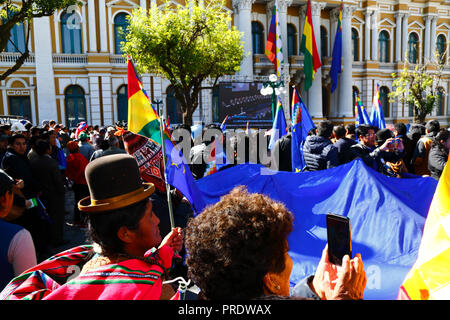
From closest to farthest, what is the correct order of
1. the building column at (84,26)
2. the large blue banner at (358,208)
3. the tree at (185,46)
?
the large blue banner at (358,208)
the tree at (185,46)
the building column at (84,26)

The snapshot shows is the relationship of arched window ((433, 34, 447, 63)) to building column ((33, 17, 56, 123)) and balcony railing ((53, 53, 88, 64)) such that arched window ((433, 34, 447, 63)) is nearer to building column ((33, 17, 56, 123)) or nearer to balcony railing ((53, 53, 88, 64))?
Result: balcony railing ((53, 53, 88, 64))

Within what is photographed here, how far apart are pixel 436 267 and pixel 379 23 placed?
3471 cm

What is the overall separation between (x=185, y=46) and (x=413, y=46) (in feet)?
85.2

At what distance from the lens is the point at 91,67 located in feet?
74.3

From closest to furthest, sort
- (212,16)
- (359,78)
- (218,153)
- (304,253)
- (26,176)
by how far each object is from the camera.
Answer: (304,253), (26,176), (218,153), (212,16), (359,78)

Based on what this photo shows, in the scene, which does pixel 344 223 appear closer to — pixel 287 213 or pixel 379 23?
pixel 287 213

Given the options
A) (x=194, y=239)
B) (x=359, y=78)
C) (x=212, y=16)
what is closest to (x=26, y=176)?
(x=194, y=239)

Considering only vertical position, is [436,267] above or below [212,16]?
below

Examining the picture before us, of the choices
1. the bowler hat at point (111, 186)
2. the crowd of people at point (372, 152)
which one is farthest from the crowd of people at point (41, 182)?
the crowd of people at point (372, 152)

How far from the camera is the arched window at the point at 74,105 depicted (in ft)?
74.5

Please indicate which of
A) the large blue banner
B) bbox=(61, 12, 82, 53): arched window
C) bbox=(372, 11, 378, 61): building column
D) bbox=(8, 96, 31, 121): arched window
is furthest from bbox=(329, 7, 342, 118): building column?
the large blue banner

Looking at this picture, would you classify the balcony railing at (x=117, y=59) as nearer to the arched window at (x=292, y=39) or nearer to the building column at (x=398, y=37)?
the arched window at (x=292, y=39)

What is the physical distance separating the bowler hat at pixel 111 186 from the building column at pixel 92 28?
23237 millimetres

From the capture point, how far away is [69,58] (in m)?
22.6
